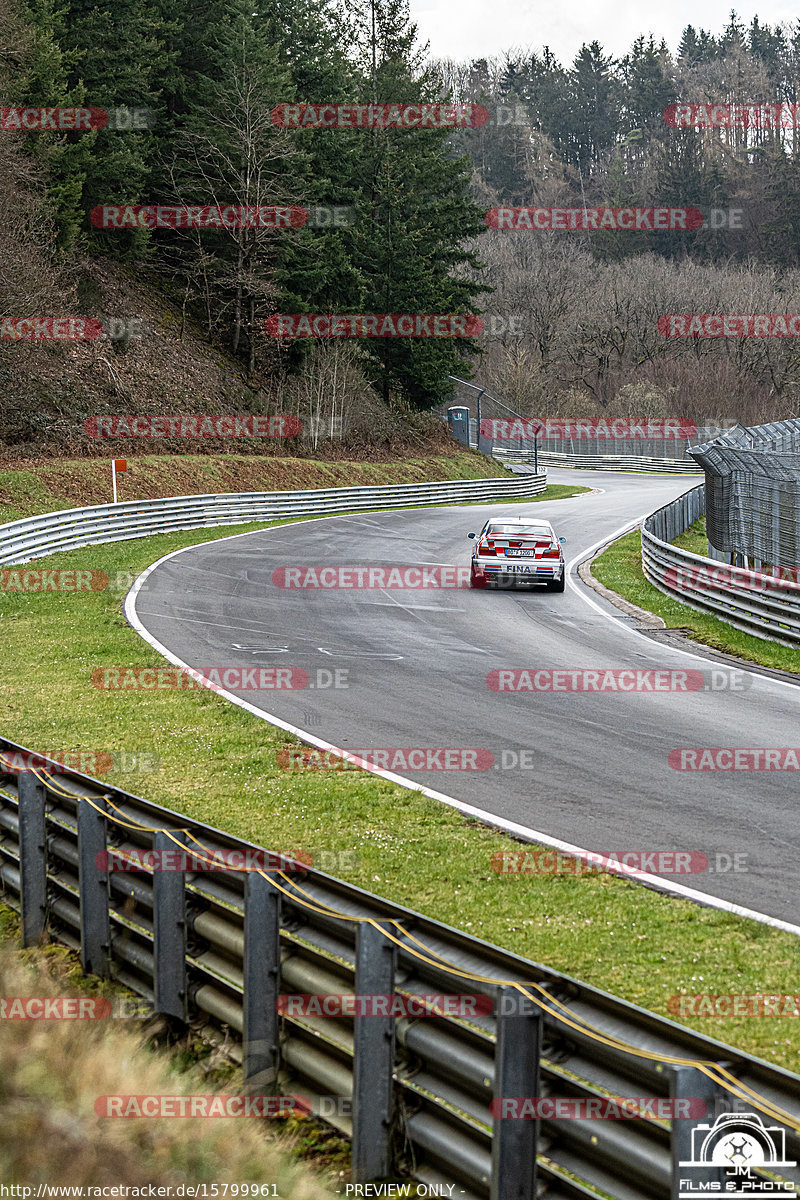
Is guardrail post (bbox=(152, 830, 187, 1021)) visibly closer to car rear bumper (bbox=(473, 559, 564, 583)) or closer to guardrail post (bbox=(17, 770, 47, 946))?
guardrail post (bbox=(17, 770, 47, 946))

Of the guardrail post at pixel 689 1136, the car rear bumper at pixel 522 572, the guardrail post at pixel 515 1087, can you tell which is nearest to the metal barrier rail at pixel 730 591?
the car rear bumper at pixel 522 572

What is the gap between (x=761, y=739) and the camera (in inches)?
452

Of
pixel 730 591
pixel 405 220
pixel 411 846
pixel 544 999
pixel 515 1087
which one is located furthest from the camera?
pixel 405 220

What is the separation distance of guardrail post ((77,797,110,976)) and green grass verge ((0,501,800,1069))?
6.47ft

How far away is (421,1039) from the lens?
13.5ft

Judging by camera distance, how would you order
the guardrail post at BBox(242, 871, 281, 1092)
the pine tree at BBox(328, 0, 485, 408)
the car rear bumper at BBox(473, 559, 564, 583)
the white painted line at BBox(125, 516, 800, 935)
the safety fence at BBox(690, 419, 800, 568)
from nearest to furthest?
the guardrail post at BBox(242, 871, 281, 1092), the white painted line at BBox(125, 516, 800, 935), the safety fence at BBox(690, 419, 800, 568), the car rear bumper at BBox(473, 559, 564, 583), the pine tree at BBox(328, 0, 485, 408)

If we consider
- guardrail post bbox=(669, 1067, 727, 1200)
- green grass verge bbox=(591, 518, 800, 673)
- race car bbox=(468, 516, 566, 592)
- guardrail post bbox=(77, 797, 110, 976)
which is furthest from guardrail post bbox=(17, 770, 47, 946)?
race car bbox=(468, 516, 566, 592)

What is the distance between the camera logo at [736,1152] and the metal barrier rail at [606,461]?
75.8 meters

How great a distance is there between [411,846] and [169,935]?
3175 millimetres

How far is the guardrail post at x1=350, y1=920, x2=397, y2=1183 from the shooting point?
4.17m

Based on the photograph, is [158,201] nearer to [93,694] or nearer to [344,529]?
[344,529]

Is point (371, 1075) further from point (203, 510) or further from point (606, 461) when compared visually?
→ point (606, 461)

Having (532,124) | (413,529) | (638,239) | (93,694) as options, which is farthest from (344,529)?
(532,124)

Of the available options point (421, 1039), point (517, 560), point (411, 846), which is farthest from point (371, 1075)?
point (517, 560)
